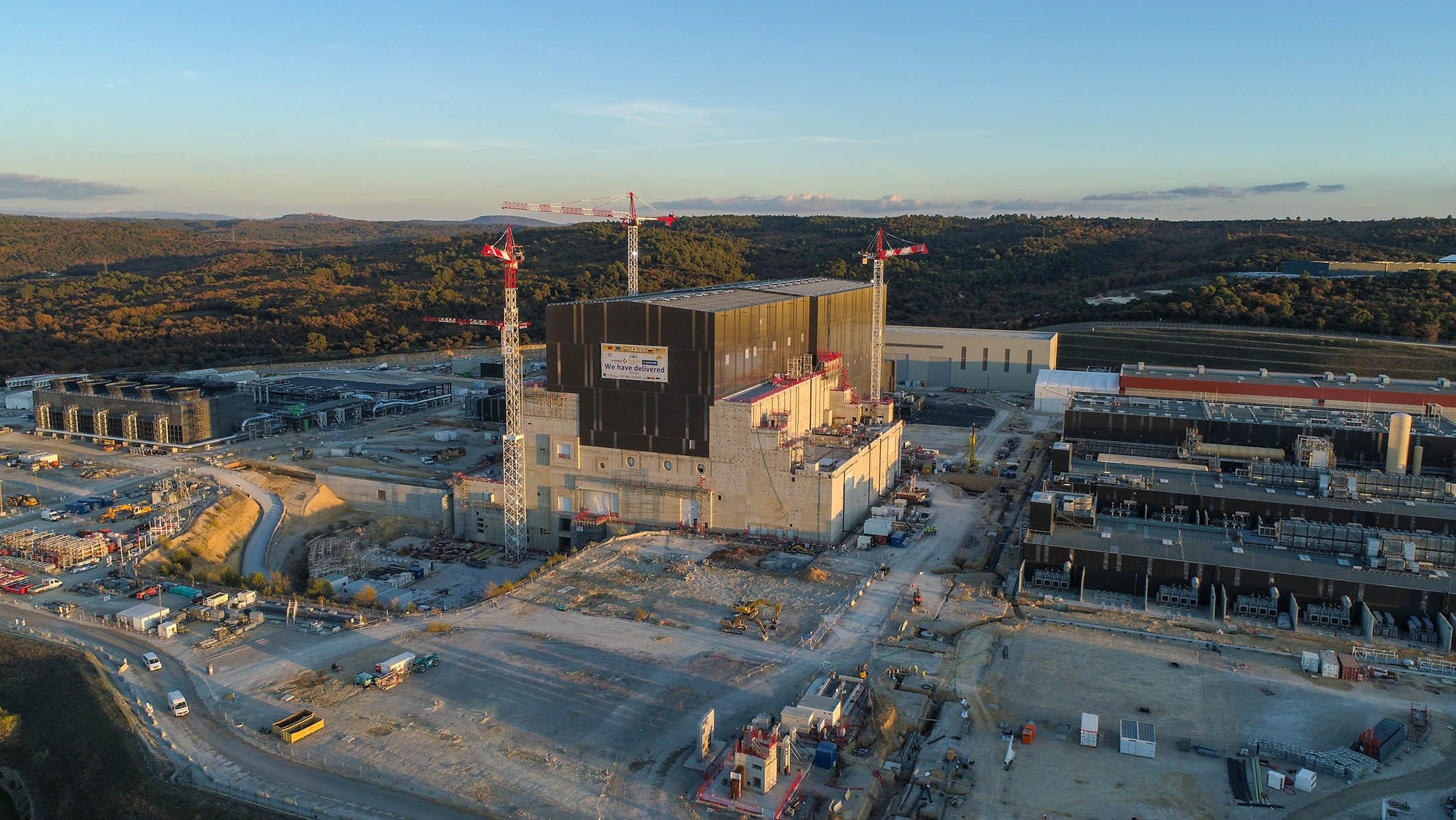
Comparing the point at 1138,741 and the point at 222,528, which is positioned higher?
the point at 1138,741

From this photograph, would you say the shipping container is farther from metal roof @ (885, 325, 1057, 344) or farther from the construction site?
metal roof @ (885, 325, 1057, 344)

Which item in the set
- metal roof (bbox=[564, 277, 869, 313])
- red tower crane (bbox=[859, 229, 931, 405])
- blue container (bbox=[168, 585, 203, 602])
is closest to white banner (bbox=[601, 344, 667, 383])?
metal roof (bbox=[564, 277, 869, 313])

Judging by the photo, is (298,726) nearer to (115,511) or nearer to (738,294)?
(115,511)

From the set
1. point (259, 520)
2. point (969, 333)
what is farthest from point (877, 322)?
point (259, 520)

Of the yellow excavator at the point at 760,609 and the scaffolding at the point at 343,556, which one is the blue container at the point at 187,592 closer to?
the scaffolding at the point at 343,556

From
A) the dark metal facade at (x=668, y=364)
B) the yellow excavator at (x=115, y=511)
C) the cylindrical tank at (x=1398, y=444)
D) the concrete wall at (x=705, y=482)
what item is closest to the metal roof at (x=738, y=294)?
the dark metal facade at (x=668, y=364)

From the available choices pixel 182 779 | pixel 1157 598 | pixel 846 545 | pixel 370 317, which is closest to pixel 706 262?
pixel 370 317

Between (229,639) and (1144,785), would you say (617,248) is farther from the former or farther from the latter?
(1144,785)
